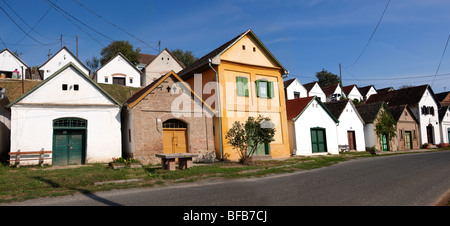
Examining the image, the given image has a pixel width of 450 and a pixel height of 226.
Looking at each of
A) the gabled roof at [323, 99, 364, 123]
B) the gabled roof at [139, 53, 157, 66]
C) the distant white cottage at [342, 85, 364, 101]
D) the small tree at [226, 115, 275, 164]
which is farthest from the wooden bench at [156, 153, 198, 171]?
the distant white cottage at [342, 85, 364, 101]

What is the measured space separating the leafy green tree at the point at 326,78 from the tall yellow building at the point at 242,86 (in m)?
57.9

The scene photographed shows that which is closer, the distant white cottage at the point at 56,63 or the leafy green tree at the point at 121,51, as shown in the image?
the distant white cottage at the point at 56,63

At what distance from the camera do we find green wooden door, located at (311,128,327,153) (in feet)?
80.1

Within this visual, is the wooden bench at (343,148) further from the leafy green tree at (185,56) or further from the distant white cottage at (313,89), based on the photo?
the leafy green tree at (185,56)

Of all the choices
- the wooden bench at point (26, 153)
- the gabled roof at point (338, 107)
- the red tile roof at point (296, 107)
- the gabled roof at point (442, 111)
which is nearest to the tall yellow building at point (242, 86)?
the red tile roof at point (296, 107)

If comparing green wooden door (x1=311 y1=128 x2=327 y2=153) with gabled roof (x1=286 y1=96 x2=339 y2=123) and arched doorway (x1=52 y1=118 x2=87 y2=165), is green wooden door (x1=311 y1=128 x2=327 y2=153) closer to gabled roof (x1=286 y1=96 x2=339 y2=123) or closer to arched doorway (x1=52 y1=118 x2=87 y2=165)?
gabled roof (x1=286 y1=96 x2=339 y2=123)

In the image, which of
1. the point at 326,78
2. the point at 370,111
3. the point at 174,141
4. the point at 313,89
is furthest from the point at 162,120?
the point at 326,78

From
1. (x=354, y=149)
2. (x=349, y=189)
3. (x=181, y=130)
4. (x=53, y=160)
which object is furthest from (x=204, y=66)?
(x=354, y=149)

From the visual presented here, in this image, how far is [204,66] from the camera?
2014cm

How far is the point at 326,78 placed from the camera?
76.4m

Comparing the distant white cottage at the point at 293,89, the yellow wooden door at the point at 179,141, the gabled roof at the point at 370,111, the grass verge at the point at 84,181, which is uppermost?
the distant white cottage at the point at 293,89

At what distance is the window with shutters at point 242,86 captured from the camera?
20.1m
